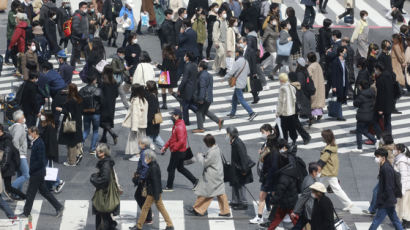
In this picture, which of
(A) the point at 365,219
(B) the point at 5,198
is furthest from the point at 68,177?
(A) the point at 365,219

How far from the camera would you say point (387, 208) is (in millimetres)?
19969

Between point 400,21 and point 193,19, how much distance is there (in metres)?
5.77

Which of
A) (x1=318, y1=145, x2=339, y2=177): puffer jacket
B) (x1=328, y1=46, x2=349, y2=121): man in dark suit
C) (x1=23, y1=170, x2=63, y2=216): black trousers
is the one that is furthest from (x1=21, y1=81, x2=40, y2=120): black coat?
(x1=328, y1=46, x2=349, y2=121): man in dark suit

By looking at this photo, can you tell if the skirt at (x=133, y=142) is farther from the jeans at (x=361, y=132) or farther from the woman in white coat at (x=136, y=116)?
the jeans at (x=361, y=132)

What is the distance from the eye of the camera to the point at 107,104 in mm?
24781

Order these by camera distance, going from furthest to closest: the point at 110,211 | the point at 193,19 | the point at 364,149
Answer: the point at 193,19 → the point at 364,149 → the point at 110,211

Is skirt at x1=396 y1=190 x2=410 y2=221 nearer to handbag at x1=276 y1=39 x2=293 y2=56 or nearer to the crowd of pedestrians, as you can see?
the crowd of pedestrians

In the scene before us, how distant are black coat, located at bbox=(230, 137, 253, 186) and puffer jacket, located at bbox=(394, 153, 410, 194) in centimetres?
267

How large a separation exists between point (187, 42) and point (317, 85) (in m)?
4.35

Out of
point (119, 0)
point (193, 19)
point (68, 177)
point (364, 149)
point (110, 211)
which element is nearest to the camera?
point (110, 211)

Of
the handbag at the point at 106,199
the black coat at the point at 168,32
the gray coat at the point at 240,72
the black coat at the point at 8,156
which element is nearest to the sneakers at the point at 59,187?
the black coat at the point at 8,156

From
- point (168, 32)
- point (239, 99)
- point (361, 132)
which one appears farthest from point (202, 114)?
point (168, 32)

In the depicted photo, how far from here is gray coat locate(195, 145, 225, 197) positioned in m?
20.9

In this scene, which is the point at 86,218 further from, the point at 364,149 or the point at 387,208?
the point at 364,149
